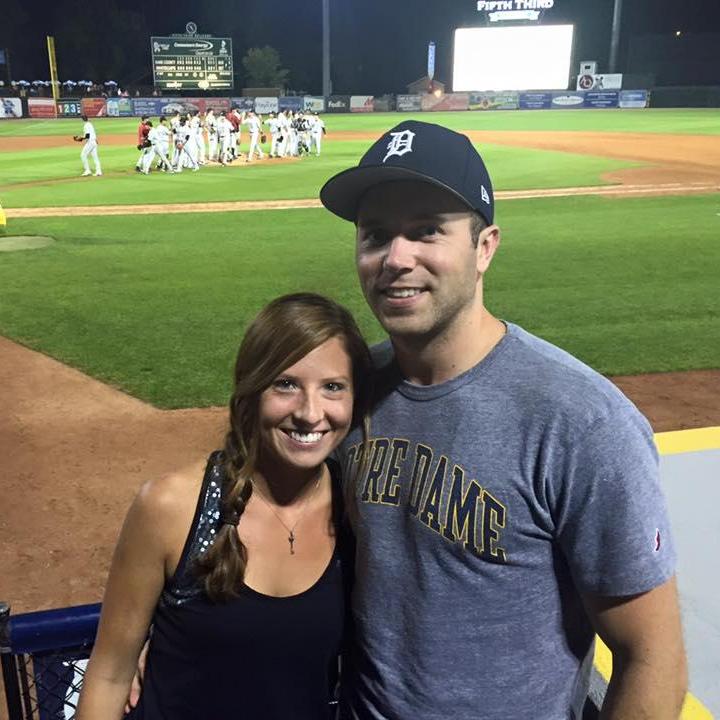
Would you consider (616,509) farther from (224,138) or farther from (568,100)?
(568,100)

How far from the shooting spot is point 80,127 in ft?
143

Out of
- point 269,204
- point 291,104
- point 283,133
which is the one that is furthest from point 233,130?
point 291,104

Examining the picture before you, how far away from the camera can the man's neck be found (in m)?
1.85

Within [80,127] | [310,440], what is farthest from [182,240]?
[80,127]

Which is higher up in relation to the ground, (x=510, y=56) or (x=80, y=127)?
(x=510, y=56)

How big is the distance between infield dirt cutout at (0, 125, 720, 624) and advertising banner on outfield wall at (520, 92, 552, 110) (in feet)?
178

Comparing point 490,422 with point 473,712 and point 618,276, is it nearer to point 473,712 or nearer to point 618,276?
point 473,712

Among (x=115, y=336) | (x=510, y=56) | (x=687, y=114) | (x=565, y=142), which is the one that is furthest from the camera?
(x=510, y=56)

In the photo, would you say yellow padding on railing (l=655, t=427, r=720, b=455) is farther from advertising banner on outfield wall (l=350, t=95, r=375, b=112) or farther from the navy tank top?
advertising banner on outfield wall (l=350, t=95, r=375, b=112)

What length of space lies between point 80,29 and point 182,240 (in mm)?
65639

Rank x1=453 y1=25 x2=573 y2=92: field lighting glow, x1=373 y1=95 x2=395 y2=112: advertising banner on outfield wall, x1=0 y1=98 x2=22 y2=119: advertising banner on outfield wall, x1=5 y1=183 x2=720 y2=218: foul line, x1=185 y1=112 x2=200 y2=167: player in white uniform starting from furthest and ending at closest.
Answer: x1=373 y1=95 x2=395 y2=112: advertising banner on outfield wall < x1=453 y1=25 x2=573 y2=92: field lighting glow < x1=0 y1=98 x2=22 y2=119: advertising banner on outfield wall < x1=185 y1=112 x2=200 y2=167: player in white uniform < x1=5 y1=183 x2=720 y2=218: foul line

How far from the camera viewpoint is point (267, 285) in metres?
10.5

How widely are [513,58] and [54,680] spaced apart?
211ft

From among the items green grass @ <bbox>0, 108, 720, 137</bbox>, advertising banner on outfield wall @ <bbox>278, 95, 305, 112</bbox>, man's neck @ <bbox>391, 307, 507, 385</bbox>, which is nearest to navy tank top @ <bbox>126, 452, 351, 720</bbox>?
man's neck @ <bbox>391, 307, 507, 385</bbox>
